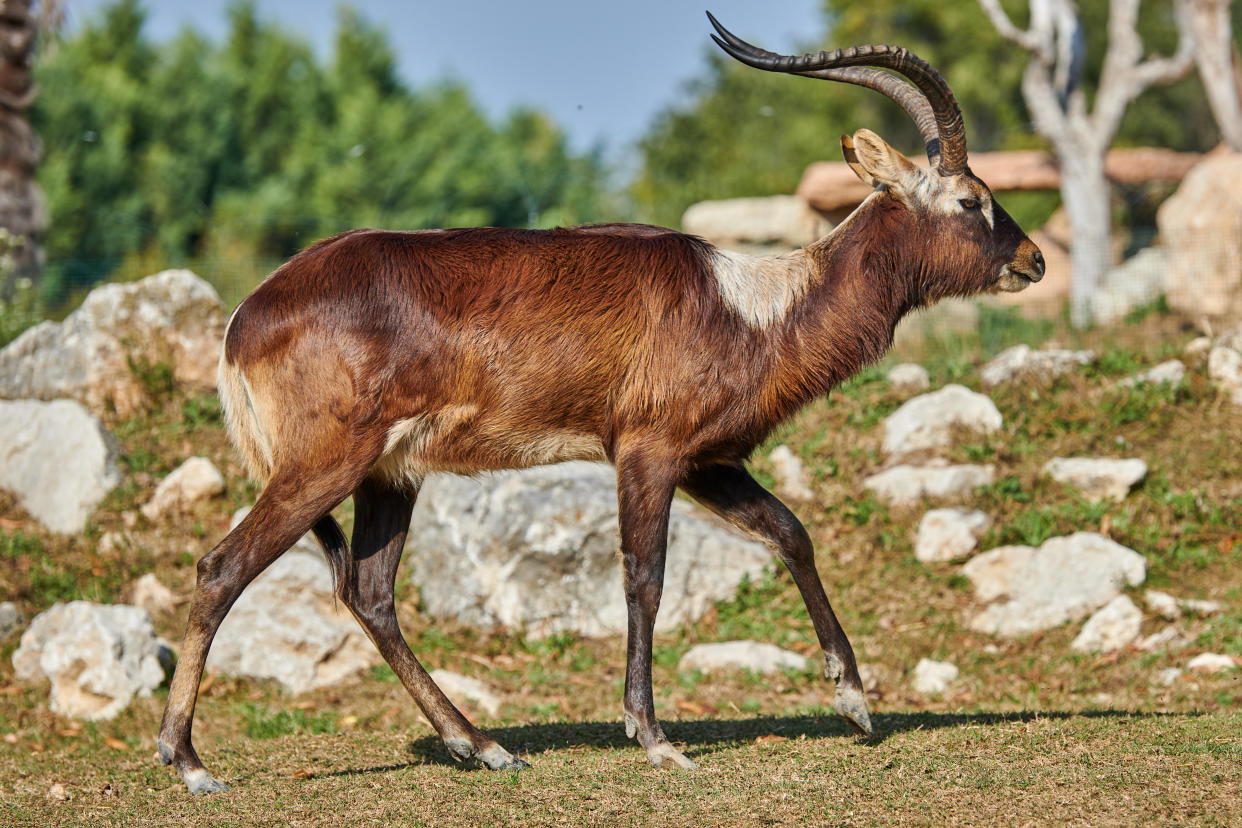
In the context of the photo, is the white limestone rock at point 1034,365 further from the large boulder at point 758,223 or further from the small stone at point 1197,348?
the large boulder at point 758,223

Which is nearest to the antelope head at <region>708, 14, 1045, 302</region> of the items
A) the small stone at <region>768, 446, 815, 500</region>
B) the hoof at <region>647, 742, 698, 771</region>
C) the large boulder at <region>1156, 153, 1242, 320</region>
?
the hoof at <region>647, 742, 698, 771</region>

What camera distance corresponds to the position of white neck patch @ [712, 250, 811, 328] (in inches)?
237

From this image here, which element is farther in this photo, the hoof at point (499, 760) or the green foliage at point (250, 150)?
the green foliage at point (250, 150)

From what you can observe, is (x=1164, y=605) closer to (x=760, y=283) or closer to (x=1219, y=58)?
(x=760, y=283)

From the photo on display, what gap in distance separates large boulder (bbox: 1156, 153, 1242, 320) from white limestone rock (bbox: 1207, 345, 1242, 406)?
207cm

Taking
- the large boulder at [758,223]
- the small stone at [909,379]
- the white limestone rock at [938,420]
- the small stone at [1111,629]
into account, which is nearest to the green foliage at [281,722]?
the small stone at [1111,629]

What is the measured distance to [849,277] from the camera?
620cm

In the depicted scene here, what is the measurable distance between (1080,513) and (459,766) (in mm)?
5831

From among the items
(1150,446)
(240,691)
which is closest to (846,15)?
(1150,446)

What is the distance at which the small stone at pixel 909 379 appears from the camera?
39.0 feet

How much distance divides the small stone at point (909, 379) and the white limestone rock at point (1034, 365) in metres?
0.53

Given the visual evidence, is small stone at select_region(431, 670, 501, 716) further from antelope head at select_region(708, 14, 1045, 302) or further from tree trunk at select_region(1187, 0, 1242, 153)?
tree trunk at select_region(1187, 0, 1242, 153)

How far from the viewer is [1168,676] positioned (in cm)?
802

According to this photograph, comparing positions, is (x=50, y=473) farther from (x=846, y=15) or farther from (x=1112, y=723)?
Answer: (x=846, y=15)
